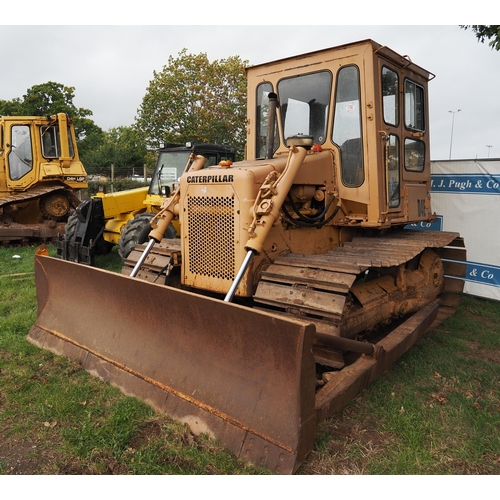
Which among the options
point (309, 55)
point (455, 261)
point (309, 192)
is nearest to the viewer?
point (309, 192)

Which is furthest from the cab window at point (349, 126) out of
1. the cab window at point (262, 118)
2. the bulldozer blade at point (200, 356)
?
the bulldozer blade at point (200, 356)

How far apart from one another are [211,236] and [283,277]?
81 cm

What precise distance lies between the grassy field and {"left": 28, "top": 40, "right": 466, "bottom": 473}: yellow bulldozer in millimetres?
188

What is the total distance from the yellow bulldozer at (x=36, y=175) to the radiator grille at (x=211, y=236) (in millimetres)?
8492

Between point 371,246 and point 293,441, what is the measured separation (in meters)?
2.45

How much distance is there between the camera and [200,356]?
3381mm

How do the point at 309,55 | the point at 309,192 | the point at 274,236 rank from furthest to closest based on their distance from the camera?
the point at 309,55
the point at 309,192
the point at 274,236

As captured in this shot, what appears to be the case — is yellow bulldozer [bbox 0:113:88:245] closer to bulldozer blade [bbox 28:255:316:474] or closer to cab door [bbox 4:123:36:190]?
cab door [bbox 4:123:36:190]

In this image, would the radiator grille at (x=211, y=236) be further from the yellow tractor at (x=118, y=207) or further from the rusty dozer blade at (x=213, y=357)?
the yellow tractor at (x=118, y=207)

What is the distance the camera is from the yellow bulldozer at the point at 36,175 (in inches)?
456

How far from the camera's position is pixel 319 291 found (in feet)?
11.9

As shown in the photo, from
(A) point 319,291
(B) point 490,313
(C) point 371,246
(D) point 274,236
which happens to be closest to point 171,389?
(A) point 319,291

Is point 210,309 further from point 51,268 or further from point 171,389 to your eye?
point 51,268

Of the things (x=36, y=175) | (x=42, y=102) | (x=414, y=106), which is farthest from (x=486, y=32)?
(x=42, y=102)
